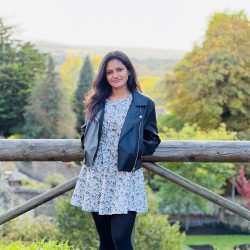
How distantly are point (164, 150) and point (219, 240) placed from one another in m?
16.0

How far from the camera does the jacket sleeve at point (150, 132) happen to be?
2.91 meters

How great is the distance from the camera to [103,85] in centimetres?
302

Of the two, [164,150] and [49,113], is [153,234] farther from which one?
[49,113]

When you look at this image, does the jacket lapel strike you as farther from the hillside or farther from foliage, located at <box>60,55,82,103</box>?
the hillside

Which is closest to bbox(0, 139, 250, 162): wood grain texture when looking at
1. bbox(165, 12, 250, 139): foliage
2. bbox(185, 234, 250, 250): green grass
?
bbox(185, 234, 250, 250): green grass

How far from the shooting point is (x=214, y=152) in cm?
328

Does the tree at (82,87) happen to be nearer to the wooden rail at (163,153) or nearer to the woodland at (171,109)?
the woodland at (171,109)

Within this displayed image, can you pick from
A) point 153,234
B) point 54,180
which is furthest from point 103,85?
point 54,180

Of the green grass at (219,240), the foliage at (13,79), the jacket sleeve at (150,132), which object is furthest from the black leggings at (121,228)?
the foliage at (13,79)

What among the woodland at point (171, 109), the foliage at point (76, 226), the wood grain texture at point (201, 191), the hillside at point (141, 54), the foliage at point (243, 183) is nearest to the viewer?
the wood grain texture at point (201, 191)

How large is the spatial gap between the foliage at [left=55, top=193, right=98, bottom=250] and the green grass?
23.1 ft

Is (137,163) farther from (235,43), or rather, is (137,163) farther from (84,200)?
(235,43)

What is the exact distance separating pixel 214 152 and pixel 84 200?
90 centimetres

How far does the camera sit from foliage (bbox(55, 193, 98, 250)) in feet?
37.5
